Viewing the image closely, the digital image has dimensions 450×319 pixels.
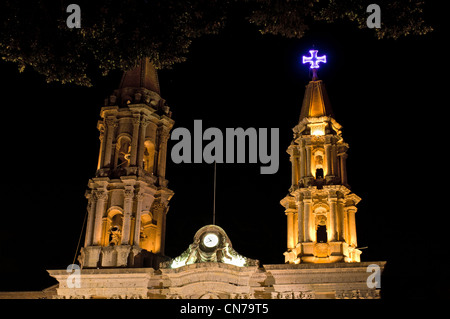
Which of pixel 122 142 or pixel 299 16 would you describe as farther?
pixel 122 142

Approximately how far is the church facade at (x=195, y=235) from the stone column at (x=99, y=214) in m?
0.05

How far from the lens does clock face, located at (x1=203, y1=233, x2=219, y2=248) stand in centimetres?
2625

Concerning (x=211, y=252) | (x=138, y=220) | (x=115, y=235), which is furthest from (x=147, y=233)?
(x=211, y=252)

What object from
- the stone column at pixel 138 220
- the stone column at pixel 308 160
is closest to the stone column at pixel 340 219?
the stone column at pixel 308 160

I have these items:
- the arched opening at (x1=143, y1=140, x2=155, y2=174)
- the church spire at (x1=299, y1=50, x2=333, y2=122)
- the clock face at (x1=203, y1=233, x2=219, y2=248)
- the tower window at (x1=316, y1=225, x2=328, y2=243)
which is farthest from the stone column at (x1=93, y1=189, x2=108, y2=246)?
the tower window at (x1=316, y1=225, x2=328, y2=243)

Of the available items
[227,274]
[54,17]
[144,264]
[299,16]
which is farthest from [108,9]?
[144,264]

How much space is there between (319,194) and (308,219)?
1418 millimetres

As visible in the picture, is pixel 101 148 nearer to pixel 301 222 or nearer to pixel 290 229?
pixel 290 229

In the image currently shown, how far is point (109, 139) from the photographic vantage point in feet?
99.9

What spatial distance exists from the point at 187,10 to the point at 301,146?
15005 millimetres

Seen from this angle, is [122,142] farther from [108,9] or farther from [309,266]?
[108,9]

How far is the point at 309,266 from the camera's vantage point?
83.3ft
